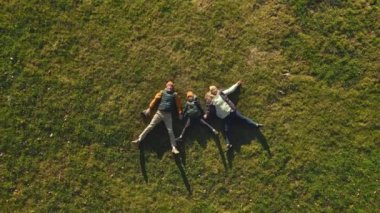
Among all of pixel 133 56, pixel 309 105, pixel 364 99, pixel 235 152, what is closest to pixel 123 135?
pixel 133 56

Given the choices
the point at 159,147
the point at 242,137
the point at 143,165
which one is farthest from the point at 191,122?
the point at 143,165

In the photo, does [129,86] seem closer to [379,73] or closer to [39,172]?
[39,172]

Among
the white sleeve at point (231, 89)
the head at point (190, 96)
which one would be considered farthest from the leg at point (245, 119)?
the head at point (190, 96)

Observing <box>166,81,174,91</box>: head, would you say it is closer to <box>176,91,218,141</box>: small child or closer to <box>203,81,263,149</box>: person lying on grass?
<box>176,91,218,141</box>: small child

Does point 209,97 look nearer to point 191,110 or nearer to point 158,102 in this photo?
point 191,110

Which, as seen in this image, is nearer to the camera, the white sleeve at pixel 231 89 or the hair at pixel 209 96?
the hair at pixel 209 96

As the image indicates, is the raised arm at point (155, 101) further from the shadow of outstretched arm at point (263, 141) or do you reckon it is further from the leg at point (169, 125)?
the shadow of outstretched arm at point (263, 141)

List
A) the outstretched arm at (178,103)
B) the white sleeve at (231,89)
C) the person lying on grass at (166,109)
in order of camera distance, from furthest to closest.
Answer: the white sleeve at (231,89)
the outstretched arm at (178,103)
the person lying on grass at (166,109)
